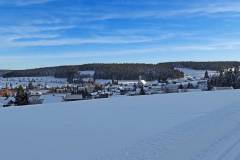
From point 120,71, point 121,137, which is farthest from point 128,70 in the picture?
point 121,137

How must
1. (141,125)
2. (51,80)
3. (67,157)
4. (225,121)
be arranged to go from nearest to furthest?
(67,157) < (141,125) < (225,121) < (51,80)

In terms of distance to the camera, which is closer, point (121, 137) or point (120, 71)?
point (121, 137)

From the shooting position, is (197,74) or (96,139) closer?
(96,139)

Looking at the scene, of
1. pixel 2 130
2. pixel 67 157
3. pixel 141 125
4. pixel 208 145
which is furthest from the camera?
pixel 141 125

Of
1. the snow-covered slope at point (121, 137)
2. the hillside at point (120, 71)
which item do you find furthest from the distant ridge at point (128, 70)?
the snow-covered slope at point (121, 137)

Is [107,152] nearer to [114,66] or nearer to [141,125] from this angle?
[141,125]

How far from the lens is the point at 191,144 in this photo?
36.2 ft

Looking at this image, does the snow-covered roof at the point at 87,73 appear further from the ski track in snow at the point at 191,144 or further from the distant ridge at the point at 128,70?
the ski track in snow at the point at 191,144

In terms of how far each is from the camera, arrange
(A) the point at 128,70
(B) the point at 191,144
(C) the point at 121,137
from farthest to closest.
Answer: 1. (A) the point at 128,70
2. (C) the point at 121,137
3. (B) the point at 191,144

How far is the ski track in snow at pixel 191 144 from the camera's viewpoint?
950 centimetres

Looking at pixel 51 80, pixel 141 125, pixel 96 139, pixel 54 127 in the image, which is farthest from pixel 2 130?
pixel 51 80

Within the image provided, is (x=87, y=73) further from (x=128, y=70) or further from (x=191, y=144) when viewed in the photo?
(x=191, y=144)

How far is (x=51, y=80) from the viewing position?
144 m

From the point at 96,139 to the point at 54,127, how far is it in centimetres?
273
